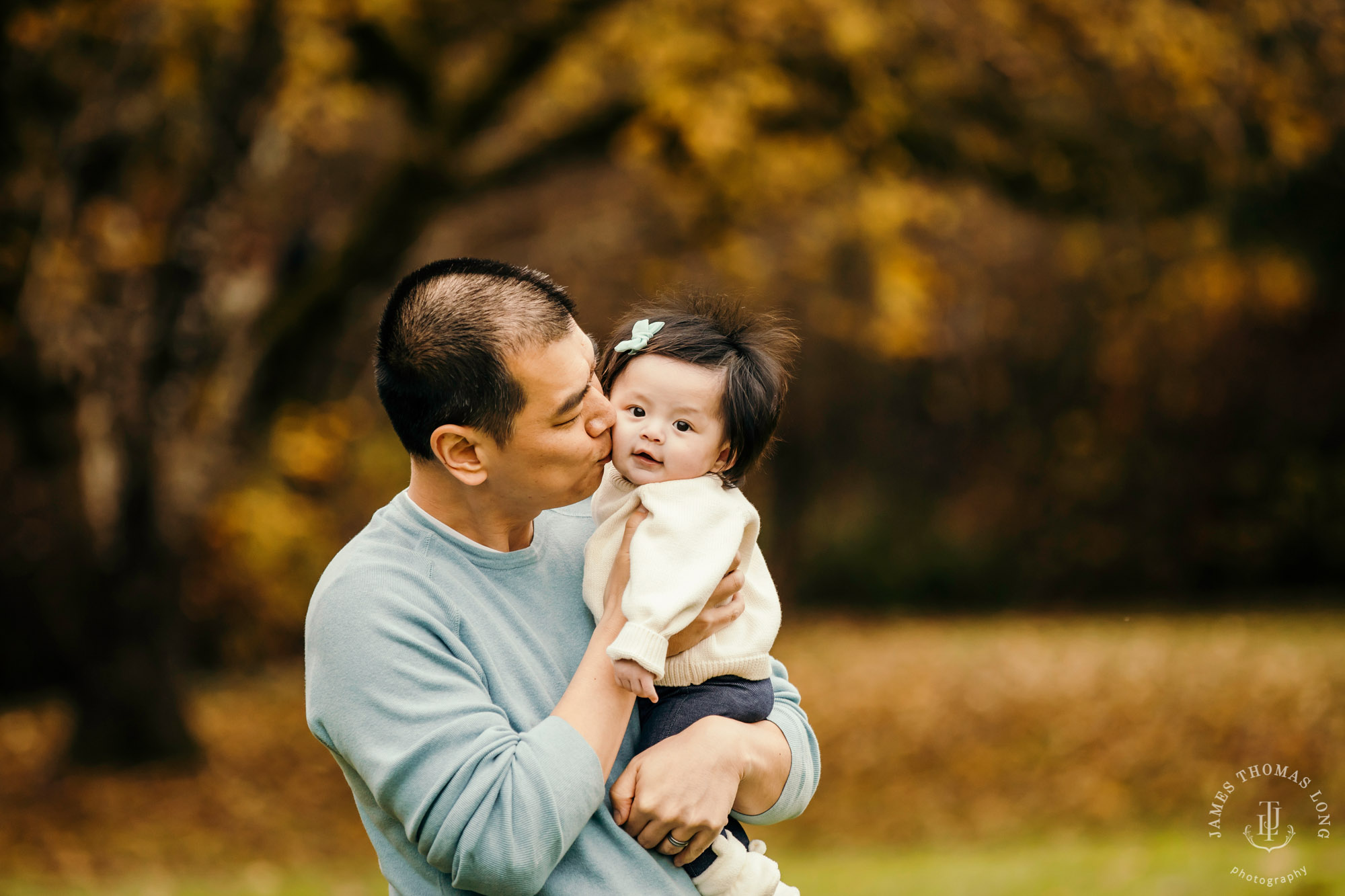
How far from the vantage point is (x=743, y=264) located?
799 cm

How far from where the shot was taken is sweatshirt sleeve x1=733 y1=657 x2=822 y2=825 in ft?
7.04

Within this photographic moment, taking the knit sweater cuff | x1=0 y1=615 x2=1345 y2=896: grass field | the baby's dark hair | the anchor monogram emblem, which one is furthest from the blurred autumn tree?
the knit sweater cuff

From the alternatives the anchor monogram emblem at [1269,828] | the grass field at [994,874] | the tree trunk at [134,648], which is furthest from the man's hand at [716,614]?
the tree trunk at [134,648]

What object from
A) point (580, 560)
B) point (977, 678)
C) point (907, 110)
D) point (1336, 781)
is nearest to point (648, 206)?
point (907, 110)

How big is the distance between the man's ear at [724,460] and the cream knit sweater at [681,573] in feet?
0.23

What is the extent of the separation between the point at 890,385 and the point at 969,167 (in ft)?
30.8

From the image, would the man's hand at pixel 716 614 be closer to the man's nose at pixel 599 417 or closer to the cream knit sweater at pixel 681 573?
the cream knit sweater at pixel 681 573

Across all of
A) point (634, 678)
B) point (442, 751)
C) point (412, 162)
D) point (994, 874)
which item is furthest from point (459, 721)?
point (412, 162)

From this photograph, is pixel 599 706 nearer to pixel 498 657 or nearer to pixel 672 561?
pixel 498 657

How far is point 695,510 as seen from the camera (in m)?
2.16

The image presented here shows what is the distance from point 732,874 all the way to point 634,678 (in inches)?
18.3

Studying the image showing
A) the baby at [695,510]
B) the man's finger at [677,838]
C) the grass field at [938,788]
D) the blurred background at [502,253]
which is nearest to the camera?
the man's finger at [677,838]

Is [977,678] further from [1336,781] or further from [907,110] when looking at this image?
[907,110]

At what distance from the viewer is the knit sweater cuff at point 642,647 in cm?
189
